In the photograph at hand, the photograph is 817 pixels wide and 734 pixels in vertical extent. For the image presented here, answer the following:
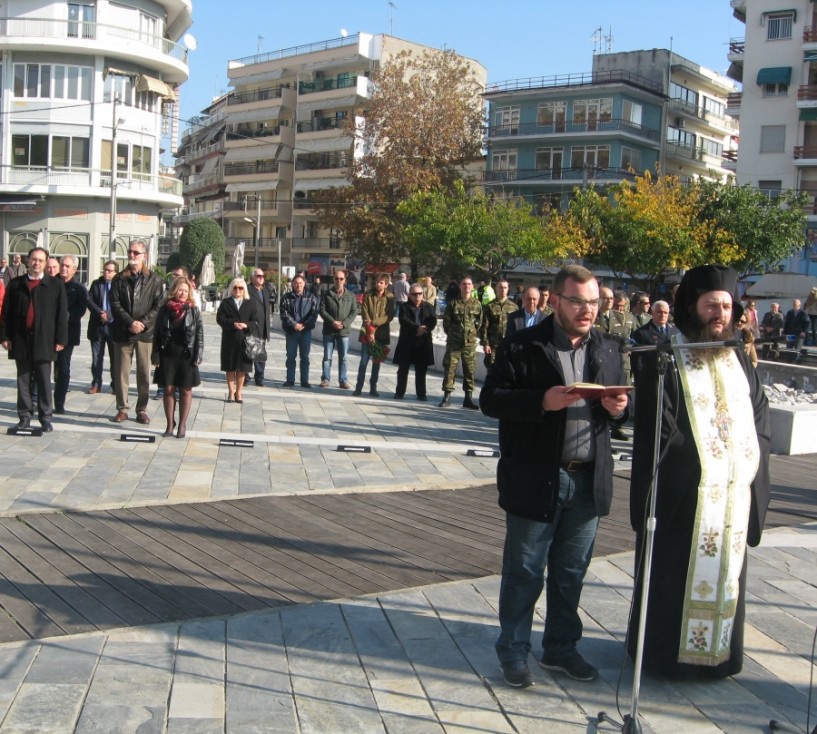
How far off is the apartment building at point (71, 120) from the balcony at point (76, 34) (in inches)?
1.8

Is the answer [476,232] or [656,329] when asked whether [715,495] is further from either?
[476,232]

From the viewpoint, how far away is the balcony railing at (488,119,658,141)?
56.9 metres

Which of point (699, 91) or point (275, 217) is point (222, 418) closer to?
point (699, 91)

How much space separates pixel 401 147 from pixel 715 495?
44.1 meters

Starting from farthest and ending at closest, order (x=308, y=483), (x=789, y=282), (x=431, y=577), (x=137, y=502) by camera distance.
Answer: (x=789, y=282)
(x=308, y=483)
(x=137, y=502)
(x=431, y=577)

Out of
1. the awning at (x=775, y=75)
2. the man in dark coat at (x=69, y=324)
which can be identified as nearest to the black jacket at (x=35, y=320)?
the man in dark coat at (x=69, y=324)

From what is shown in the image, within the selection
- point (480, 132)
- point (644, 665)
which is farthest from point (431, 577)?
point (480, 132)

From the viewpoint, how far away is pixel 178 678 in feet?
13.8

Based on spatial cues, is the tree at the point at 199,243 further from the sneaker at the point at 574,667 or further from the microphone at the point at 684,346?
the microphone at the point at 684,346

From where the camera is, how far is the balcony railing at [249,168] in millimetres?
78688

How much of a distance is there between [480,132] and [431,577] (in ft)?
151

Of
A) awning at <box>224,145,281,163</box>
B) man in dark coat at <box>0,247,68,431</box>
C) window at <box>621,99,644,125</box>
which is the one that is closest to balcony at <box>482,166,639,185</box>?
window at <box>621,99,644,125</box>

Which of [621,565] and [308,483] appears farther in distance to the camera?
[308,483]

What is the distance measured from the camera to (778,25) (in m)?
48.8
